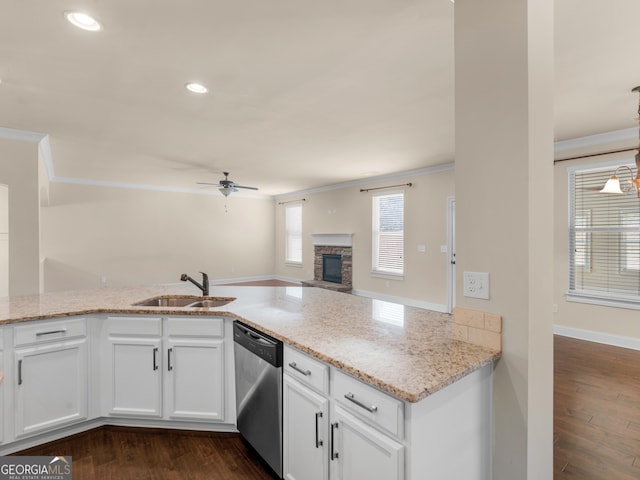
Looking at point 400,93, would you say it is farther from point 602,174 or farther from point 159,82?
point 602,174

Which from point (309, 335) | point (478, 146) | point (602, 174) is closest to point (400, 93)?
point (478, 146)

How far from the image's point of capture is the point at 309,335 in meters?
1.70

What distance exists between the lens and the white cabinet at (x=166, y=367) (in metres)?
2.26

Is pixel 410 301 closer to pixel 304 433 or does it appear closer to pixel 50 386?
pixel 304 433

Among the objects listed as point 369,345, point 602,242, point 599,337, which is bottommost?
point 599,337

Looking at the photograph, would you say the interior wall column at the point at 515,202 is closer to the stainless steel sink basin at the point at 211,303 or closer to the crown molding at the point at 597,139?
the stainless steel sink basin at the point at 211,303

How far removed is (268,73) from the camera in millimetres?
2570

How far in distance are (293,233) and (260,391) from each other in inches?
307

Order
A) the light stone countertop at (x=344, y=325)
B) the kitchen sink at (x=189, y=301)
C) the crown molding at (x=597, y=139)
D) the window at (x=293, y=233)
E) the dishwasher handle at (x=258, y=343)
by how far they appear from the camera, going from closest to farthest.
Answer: the light stone countertop at (x=344, y=325)
the dishwasher handle at (x=258, y=343)
the kitchen sink at (x=189, y=301)
the crown molding at (x=597, y=139)
the window at (x=293, y=233)

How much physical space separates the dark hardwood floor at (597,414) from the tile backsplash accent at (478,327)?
127cm

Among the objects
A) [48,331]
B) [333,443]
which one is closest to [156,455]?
[48,331]

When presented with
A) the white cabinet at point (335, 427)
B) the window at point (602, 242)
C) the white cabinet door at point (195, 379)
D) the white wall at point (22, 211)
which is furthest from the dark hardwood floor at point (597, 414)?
the white wall at point (22, 211)

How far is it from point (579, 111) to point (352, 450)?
3.99 m

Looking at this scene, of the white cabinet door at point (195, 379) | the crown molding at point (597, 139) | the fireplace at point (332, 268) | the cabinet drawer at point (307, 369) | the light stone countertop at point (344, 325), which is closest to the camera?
the light stone countertop at point (344, 325)
